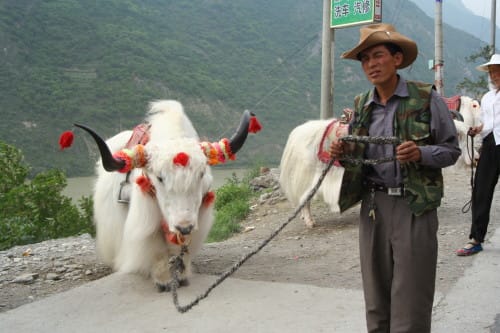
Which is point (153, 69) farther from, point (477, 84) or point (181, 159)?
point (181, 159)

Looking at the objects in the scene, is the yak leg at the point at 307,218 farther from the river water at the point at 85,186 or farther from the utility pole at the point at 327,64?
the river water at the point at 85,186

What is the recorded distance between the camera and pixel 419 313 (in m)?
2.17

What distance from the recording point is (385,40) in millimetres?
2176

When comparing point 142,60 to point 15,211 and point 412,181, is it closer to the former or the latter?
point 15,211

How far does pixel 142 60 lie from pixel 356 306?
94.9 ft

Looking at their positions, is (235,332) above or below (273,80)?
below

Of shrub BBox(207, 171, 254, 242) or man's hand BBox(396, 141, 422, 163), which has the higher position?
man's hand BBox(396, 141, 422, 163)

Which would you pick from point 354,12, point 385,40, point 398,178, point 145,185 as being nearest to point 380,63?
point 385,40

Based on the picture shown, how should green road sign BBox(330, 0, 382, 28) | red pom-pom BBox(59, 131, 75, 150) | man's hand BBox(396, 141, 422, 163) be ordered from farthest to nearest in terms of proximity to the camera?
1. green road sign BBox(330, 0, 382, 28)
2. red pom-pom BBox(59, 131, 75, 150)
3. man's hand BBox(396, 141, 422, 163)

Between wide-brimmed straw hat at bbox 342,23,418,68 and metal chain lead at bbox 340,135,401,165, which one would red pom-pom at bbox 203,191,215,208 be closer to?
metal chain lead at bbox 340,135,401,165

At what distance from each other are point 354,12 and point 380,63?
626cm

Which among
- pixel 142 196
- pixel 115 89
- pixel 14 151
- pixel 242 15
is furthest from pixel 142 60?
pixel 142 196

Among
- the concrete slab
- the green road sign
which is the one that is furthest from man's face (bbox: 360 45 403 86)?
the green road sign

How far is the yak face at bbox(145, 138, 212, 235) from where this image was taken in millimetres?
3527
